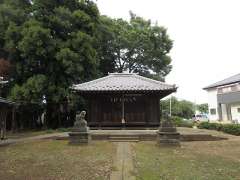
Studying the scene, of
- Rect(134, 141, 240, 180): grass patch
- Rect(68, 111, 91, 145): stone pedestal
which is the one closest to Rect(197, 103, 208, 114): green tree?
Rect(134, 141, 240, 180): grass patch

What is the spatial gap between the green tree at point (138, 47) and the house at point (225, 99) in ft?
31.5

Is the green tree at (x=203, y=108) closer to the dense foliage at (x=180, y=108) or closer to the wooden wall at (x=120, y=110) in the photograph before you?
the dense foliage at (x=180, y=108)

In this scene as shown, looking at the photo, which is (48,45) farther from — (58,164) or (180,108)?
(180,108)

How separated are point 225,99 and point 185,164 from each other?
32.2 meters

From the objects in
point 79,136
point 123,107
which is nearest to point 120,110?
point 123,107

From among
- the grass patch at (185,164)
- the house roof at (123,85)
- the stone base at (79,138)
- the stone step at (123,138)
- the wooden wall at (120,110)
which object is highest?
the house roof at (123,85)

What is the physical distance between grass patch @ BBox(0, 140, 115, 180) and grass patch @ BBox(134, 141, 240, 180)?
46.2 inches

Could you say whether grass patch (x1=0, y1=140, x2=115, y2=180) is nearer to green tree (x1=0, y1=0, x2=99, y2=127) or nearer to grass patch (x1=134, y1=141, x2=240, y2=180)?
grass patch (x1=134, y1=141, x2=240, y2=180)

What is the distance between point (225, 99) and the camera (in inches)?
1457

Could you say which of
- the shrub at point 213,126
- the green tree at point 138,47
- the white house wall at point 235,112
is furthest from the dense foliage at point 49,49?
the white house wall at point 235,112

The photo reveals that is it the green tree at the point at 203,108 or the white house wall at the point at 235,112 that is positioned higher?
the green tree at the point at 203,108

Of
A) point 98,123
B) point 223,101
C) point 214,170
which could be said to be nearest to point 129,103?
point 98,123

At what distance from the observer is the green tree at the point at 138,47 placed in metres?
32.1

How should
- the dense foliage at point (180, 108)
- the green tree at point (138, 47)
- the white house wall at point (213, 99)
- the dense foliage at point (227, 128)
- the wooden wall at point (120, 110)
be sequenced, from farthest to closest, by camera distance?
the dense foliage at point (180, 108) → the white house wall at point (213, 99) → the green tree at point (138, 47) → the wooden wall at point (120, 110) → the dense foliage at point (227, 128)
